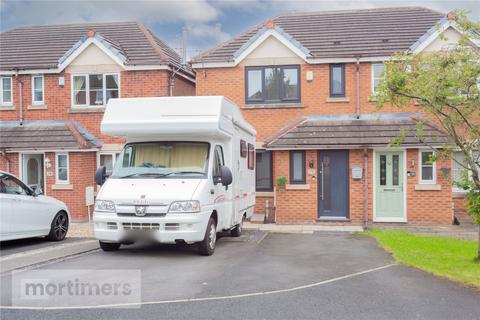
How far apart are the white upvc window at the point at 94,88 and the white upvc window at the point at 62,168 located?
2.01 m

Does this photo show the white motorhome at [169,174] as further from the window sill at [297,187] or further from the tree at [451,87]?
the window sill at [297,187]

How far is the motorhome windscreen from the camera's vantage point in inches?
378

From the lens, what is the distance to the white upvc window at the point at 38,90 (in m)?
18.2

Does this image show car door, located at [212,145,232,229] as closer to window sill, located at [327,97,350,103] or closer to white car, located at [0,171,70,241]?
white car, located at [0,171,70,241]

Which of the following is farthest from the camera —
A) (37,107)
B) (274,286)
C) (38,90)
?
(38,90)

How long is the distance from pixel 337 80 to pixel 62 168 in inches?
393

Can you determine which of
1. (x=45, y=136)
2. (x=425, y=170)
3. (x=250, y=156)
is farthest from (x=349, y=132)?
(x=45, y=136)

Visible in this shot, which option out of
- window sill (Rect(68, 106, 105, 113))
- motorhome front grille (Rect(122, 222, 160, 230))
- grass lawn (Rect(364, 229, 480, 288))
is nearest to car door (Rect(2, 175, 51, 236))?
motorhome front grille (Rect(122, 222, 160, 230))

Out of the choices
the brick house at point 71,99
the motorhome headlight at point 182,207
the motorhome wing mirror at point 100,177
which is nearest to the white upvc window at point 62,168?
the brick house at point 71,99

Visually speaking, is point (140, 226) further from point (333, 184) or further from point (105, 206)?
point (333, 184)

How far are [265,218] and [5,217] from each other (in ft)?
27.6

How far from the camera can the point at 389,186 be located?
15836 mm

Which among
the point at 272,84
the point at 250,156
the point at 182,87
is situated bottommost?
the point at 250,156

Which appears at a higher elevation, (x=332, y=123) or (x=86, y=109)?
(x=86, y=109)
